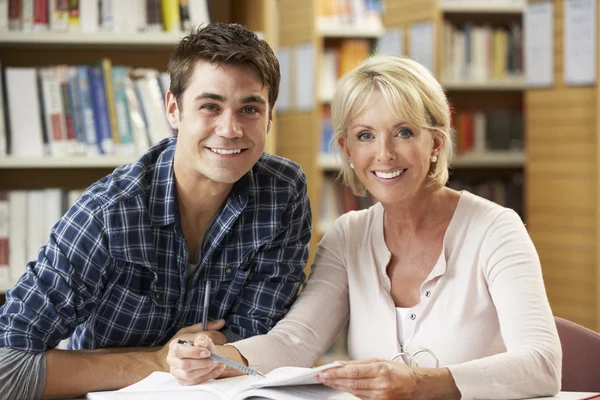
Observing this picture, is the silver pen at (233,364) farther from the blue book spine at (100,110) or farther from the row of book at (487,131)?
the row of book at (487,131)

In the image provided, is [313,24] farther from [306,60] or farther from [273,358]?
[273,358]

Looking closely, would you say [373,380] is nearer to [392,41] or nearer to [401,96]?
[401,96]

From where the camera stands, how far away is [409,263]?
1936 mm

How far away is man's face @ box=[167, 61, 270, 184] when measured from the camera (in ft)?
5.80

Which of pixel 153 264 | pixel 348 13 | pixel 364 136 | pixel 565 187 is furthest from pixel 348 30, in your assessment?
pixel 153 264

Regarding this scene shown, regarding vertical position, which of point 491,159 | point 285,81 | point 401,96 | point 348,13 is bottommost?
point 491,159

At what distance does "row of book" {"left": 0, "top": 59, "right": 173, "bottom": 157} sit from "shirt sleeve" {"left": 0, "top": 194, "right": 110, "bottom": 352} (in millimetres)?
1021

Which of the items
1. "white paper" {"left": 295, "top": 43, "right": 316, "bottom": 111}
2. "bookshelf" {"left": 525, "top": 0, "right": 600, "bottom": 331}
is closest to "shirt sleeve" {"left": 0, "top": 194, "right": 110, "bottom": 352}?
"bookshelf" {"left": 525, "top": 0, "right": 600, "bottom": 331}

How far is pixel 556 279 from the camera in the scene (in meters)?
4.22

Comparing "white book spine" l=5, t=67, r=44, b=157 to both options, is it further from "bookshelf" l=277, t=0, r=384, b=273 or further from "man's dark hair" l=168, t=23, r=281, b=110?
"bookshelf" l=277, t=0, r=384, b=273

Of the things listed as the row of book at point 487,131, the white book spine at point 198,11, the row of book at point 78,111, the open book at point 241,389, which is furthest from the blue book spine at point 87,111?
the row of book at point 487,131

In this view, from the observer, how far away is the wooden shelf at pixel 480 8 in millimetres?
4805

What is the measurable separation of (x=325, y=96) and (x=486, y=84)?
943mm

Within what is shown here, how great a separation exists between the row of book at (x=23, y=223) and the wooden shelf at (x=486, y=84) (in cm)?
277
